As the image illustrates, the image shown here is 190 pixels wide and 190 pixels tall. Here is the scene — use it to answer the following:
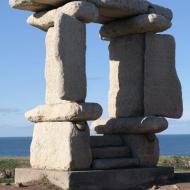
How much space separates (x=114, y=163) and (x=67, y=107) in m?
1.41

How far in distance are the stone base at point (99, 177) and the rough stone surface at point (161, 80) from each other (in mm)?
1217

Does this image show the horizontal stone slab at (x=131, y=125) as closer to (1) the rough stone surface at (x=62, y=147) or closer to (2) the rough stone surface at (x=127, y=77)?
(2) the rough stone surface at (x=127, y=77)

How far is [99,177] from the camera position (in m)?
10.5

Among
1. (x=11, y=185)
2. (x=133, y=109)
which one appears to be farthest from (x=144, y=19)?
(x=11, y=185)

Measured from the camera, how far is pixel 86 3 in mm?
10758

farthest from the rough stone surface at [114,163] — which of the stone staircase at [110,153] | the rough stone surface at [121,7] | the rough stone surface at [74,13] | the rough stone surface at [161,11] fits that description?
the rough stone surface at [161,11]

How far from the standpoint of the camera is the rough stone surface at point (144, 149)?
1155 cm

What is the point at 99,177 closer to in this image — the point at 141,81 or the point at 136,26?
the point at 141,81

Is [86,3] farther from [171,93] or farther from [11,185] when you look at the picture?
[11,185]

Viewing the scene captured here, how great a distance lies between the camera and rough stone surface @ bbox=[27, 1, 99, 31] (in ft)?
35.0

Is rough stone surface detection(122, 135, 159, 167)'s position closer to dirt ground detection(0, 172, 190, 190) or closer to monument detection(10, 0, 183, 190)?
monument detection(10, 0, 183, 190)

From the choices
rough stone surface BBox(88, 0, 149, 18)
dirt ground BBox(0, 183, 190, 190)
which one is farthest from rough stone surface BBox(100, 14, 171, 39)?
dirt ground BBox(0, 183, 190, 190)

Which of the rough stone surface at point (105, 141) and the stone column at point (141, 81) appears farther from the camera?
the stone column at point (141, 81)

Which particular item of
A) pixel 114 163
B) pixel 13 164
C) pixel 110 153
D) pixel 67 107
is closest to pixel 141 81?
pixel 110 153
